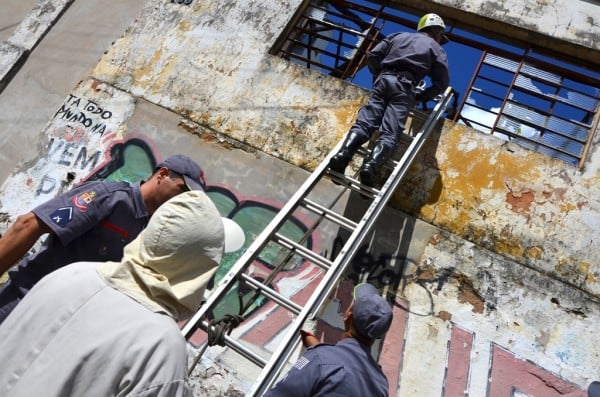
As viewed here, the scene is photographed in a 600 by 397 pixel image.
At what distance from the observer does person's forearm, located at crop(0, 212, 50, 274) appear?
192 centimetres

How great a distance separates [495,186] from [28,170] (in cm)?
430

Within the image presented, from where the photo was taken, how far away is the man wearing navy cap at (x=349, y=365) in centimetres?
209

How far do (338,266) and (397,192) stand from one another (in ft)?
4.42

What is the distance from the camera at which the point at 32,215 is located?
200 cm

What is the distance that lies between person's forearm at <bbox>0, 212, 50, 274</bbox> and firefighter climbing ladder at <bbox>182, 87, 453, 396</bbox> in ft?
2.85

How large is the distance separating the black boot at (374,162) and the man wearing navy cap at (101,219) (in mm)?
1644

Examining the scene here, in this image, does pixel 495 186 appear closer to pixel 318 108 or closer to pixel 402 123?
pixel 402 123

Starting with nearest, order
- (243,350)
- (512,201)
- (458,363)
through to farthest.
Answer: (243,350), (458,363), (512,201)

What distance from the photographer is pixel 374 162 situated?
3.55 metres

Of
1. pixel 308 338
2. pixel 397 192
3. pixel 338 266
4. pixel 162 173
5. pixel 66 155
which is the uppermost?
pixel 397 192

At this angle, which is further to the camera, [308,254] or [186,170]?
[308,254]

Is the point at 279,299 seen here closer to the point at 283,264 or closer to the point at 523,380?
the point at 283,264

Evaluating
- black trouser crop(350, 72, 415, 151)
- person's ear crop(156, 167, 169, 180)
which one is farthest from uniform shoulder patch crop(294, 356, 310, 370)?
black trouser crop(350, 72, 415, 151)

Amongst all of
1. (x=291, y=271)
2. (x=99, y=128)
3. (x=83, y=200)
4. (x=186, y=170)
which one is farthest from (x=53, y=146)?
(x=186, y=170)
